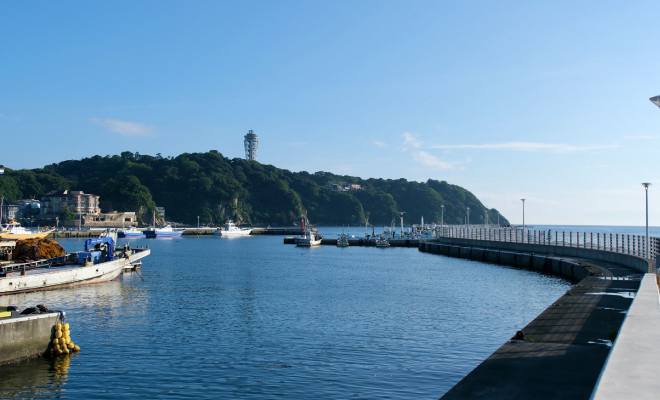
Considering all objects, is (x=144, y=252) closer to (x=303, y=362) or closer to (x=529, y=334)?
(x=303, y=362)

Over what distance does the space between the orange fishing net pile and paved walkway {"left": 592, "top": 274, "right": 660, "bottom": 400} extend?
44800mm

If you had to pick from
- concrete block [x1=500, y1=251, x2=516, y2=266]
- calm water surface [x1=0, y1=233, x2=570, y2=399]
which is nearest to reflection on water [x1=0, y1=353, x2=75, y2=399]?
calm water surface [x1=0, y1=233, x2=570, y2=399]

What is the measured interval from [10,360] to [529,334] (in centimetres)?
1588

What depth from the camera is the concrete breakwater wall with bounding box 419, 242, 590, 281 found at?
44.3 metres

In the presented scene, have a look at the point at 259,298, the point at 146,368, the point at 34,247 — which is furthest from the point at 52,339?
the point at 34,247

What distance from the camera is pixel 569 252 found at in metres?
55.4

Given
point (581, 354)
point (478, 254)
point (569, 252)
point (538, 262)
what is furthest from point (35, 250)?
point (478, 254)

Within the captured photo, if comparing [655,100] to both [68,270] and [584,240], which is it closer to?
[68,270]

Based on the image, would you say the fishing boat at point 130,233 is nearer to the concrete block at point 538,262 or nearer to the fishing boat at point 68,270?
the fishing boat at point 68,270

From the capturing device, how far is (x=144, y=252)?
55031mm

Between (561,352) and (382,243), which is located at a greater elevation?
(561,352)

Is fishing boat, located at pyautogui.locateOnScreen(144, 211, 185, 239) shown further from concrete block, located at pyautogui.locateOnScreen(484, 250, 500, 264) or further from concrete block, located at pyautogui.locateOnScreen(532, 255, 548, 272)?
concrete block, located at pyautogui.locateOnScreen(532, 255, 548, 272)

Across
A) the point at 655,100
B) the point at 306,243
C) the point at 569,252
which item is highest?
the point at 655,100

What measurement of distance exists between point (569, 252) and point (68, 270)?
44.0 metres
